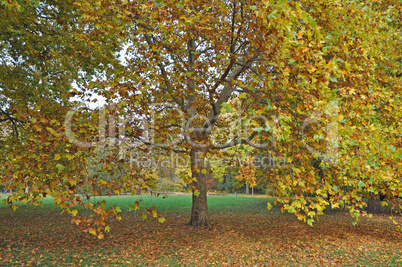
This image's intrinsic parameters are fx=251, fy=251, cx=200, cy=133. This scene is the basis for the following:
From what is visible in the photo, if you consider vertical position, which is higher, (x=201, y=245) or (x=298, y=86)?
(x=298, y=86)

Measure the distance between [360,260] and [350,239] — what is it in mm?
2398

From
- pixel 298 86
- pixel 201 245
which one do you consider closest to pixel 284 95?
pixel 298 86

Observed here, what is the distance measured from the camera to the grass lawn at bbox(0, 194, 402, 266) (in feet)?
21.2

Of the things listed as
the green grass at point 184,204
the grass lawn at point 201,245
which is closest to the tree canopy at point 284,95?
the grass lawn at point 201,245

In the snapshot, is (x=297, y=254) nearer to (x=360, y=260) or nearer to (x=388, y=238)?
(x=360, y=260)

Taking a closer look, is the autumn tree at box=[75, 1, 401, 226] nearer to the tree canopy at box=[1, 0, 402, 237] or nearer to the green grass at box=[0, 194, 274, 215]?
the tree canopy at box=[1, 0, 402, 237]

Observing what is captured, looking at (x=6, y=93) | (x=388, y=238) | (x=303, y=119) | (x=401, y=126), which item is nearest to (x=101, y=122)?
(x=303, y=119)

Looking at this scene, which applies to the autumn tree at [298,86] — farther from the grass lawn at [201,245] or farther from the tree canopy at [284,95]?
the grass lawn at [201,245]

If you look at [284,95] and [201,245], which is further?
[201,245]

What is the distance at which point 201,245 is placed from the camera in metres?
7.71

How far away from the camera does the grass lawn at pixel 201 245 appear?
6.46 metres

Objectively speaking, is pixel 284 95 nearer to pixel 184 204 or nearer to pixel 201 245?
pixel 201 245

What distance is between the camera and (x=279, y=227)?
1088 cm

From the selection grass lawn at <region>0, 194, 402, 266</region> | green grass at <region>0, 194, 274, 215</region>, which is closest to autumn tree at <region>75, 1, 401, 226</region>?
grass lawn at <region>0, 194, 402, 266</region>
